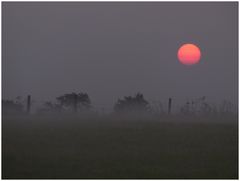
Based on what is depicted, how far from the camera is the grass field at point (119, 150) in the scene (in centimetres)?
1081

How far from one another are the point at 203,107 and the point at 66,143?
1325 cm

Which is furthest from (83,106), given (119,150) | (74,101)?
(119,150)

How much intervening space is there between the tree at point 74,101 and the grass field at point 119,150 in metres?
7.12

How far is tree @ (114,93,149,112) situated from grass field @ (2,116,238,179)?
8171mm

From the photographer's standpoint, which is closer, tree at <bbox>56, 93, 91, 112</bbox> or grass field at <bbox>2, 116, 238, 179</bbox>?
grass field at <bbox>2, 116, 238, 179</bbox>

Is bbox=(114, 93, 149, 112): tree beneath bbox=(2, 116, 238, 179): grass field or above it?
above

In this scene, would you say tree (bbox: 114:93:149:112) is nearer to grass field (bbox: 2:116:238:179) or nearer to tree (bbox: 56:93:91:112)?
tree (bbox: 56:93:91:112)

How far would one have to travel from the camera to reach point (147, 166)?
449 inches

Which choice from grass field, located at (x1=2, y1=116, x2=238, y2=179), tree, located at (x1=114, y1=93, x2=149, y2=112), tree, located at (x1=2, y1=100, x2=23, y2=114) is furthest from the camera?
tree, located at (x1=114, y1=93, x2=149, y2=112)

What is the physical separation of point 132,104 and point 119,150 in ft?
55.0

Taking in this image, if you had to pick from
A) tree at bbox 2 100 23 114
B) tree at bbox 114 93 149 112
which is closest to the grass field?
tree at bbox 2 100 23 114

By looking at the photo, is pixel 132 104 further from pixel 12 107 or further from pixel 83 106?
pixel 12 107

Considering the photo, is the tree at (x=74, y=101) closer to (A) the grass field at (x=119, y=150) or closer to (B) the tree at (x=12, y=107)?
(B) the tree at (x=12, y=107)

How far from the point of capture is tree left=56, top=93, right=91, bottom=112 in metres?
26.4
